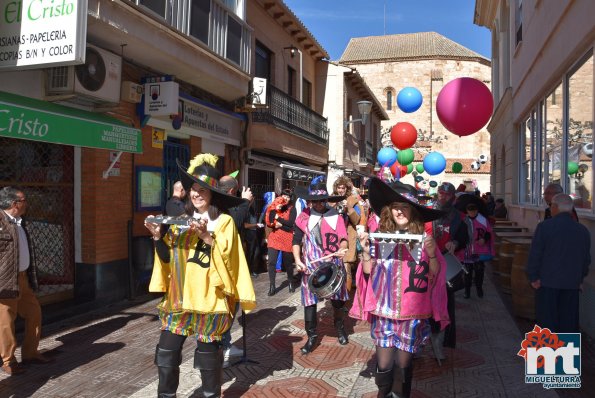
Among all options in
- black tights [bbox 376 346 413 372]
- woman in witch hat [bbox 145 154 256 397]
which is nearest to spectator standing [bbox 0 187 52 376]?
woman in witch hat [bbox 145 154 256 397]

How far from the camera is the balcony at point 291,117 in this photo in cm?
1278

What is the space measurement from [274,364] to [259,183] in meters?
10.00

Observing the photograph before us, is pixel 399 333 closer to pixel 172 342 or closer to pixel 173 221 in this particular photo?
pixel 172 342

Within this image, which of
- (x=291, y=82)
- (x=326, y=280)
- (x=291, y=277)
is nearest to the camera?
(x=326, y=280)

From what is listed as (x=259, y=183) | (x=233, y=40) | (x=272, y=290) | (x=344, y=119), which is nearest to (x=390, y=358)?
(x=272, y=290)

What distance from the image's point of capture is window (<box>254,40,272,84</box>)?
13625mm

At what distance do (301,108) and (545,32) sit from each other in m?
8.19

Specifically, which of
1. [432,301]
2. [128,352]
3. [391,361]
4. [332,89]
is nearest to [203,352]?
[391,361]

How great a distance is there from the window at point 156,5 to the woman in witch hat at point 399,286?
18.1 feet

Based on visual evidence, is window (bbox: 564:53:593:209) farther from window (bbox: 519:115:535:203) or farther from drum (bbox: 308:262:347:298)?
window (bbox: 519:115:535:203)

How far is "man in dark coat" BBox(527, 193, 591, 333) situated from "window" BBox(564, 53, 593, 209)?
1.82 metres

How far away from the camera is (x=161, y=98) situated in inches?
315

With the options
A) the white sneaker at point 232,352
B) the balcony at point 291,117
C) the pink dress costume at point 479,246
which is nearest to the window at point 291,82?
the balcony at point 291,117

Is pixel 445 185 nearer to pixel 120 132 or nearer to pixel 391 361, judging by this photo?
pixel 391 361
